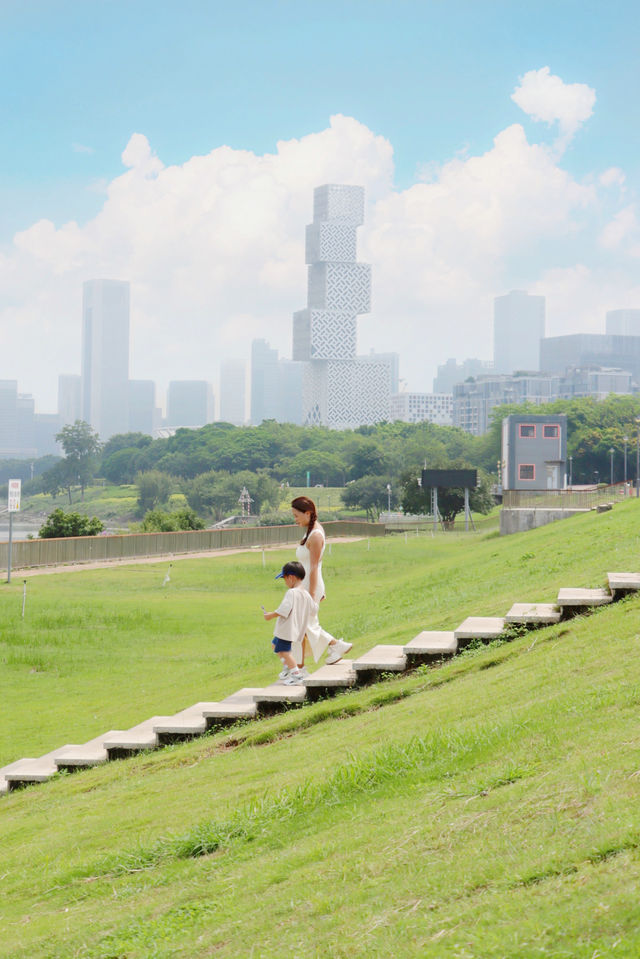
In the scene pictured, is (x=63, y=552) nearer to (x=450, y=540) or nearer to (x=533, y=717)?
(x=450, y=540)

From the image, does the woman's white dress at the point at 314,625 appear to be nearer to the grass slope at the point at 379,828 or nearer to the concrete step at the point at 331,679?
the concrete step at the point at 331,679

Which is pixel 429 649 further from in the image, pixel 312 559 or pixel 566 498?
pixel 566 498

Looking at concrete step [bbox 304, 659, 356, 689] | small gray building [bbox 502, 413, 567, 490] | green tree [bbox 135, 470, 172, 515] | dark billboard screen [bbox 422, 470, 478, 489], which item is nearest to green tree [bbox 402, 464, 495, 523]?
small gray building [bbox 502, 413, 567, 490]

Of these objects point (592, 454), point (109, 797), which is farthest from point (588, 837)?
point (592, 454)

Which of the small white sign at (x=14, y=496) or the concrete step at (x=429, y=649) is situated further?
the small white sign at (x=14, y=496)

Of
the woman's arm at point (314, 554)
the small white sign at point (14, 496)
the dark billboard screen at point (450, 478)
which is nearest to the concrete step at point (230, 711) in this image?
the woman's arm at point (314, 554)

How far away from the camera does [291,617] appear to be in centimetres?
984

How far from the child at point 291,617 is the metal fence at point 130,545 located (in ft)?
95.7

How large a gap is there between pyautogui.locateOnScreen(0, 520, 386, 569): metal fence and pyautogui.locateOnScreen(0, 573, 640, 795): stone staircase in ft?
95.3

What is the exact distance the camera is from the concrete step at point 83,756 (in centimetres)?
905

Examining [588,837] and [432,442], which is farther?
[432,442]

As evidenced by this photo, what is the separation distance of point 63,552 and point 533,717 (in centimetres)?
3699

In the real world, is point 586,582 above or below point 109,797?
above

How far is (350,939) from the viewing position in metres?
3.75
